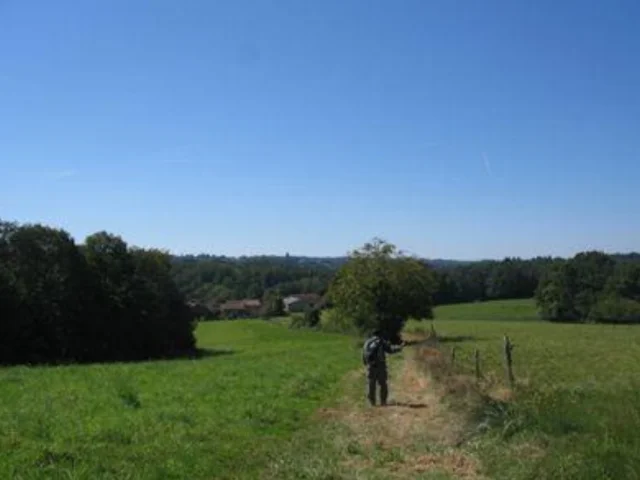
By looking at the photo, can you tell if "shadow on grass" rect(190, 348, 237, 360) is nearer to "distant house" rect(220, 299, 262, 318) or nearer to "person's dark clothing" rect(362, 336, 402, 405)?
"person's dark clothing" rect(362, 336, 402, 405)

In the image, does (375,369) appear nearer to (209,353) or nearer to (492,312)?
(209,353)

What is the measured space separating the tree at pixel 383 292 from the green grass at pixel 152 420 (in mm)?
24591

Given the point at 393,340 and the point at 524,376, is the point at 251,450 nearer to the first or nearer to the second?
the point at 524,376

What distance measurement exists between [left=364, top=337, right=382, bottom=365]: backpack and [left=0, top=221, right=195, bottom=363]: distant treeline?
4027cm

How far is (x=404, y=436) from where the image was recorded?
1520cm

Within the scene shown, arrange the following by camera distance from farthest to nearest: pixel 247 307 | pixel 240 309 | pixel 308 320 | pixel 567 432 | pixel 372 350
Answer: pixel 247 307 < pixel 240 309 < pixel 308 320 < pixel 372 350 < pixel 567 432

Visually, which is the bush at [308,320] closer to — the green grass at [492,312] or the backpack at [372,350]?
the green grass at [492,312]

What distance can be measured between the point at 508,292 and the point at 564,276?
32.7 m

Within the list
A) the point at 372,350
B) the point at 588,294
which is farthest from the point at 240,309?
the point at 372,350

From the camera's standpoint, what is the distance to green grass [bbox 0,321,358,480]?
11.9m

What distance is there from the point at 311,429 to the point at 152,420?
10.6 feet

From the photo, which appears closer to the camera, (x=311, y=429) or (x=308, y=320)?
(x=311, y=429)

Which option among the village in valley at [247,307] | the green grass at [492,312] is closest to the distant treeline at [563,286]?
the green grass at [492,312]

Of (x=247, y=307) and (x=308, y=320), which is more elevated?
(x=247, y=307)
